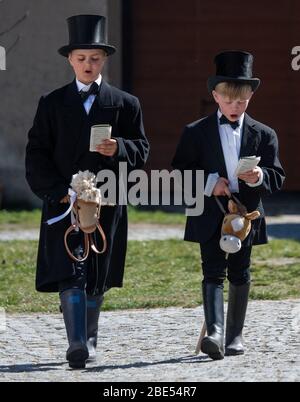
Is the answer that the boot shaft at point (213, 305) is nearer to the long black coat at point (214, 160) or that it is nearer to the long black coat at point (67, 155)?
the long black coat at point (214, 160)

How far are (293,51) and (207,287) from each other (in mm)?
8451

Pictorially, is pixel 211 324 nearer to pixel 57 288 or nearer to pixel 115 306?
pixel 57 288

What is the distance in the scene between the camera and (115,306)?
9711 millimetres

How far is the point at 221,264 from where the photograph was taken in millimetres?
7824

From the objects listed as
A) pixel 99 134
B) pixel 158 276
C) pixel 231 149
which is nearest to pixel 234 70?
pixel 231 149

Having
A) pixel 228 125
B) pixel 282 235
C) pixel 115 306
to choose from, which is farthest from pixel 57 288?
pixel 282 235

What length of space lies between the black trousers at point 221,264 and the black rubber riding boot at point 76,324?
72 centimetres

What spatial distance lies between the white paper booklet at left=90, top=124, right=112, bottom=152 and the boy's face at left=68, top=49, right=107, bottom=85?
361 mm

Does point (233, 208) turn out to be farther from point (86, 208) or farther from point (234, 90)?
point (86, 208)

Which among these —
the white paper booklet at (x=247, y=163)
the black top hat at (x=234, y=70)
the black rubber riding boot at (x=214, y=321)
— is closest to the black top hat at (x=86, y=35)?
the black top hat at (x=234, y=70)

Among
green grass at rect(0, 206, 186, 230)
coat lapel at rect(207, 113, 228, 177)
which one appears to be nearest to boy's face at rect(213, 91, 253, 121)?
coat lapel at rect(207, 113, 228, 177)

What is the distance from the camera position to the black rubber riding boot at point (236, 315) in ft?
26.0

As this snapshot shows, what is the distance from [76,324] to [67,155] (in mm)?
924

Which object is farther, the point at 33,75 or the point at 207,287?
the point at 33,75
